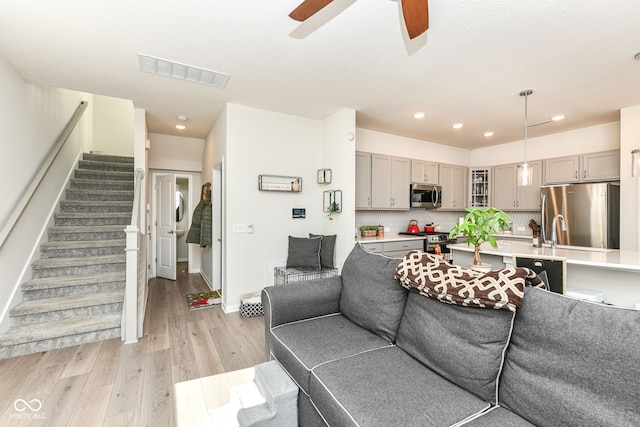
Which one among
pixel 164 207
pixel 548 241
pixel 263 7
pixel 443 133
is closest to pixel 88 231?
pixel 164 207

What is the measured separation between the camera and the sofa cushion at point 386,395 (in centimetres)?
115

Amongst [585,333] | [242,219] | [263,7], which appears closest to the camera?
[585,333]

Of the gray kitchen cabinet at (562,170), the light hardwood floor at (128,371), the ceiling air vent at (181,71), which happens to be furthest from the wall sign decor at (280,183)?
the gray kitchen cabinet at (562,170)

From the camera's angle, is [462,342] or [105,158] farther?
[105,158]

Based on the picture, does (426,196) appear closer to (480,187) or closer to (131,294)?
(480,187)

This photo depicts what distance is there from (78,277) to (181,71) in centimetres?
261

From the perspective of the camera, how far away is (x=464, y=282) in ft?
4.76

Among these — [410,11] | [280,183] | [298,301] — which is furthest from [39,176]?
[410,11]

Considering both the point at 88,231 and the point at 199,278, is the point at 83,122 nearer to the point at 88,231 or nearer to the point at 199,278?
the point at 88,231

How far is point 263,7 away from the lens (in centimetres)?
193

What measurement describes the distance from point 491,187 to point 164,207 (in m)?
6.35

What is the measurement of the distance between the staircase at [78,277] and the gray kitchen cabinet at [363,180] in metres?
3.39

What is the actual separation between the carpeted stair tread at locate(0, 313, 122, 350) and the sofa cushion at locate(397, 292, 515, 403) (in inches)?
117

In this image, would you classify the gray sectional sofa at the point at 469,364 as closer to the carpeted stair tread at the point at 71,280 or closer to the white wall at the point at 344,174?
the white wall at the point at 344,174
